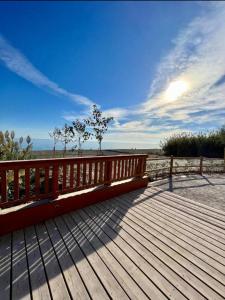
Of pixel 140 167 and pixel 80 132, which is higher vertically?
pixel 80 132

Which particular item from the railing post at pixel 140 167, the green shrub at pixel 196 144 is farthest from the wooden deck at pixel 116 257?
the green shrub at pixel 196 144

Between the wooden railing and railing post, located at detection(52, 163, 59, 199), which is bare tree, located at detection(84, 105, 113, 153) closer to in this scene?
the wooden railing

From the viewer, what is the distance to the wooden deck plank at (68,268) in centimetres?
148

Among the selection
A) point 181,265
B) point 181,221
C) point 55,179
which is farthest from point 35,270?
point 181,221

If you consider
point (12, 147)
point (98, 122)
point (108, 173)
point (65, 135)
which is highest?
point (98, 122)

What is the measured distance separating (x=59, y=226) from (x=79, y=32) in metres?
3.89

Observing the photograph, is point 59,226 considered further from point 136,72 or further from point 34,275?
point 136,72

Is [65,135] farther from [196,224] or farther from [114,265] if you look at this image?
[114,265]

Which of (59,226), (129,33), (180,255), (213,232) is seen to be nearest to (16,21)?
(129,33)

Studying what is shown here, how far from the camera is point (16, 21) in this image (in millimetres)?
3646

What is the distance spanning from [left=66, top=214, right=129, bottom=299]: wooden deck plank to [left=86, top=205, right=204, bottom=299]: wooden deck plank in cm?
34

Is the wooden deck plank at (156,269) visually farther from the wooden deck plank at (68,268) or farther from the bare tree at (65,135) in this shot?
the bare tree at (65,135)

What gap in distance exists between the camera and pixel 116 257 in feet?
6.44

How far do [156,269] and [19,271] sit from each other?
1360 mm
